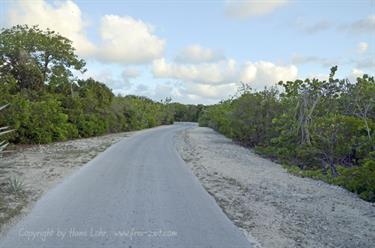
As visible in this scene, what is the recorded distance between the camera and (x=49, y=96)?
2819 centimetres

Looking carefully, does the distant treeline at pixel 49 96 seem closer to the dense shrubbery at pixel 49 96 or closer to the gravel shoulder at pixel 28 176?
the dense shrubbery at pixel 49 96

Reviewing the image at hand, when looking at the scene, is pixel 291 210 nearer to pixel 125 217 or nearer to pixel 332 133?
pixel 125 217

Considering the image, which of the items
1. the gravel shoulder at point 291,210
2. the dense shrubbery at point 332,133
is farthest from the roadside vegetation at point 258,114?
the gravel shoulder at point 291,210

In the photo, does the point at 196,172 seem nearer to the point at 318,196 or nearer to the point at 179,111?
the point at 318,196

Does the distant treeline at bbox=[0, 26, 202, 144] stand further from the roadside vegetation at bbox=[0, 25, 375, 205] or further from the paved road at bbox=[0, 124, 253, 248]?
the paved road at bbox=[0, 124, 253, 248]

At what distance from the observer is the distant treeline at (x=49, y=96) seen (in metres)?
22.5

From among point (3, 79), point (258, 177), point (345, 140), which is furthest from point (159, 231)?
point (3, 79)

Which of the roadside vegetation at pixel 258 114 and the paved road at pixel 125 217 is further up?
the roadside vegetation at pixel 258 114

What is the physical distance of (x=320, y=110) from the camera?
1830 centimetres

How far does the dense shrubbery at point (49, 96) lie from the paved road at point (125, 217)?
12.2 meters

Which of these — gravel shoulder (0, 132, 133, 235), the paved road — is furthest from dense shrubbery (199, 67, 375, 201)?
gravel shoulder (0, 132, 133, 235)

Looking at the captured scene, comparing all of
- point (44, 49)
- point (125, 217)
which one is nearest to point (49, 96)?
point (44, 49)

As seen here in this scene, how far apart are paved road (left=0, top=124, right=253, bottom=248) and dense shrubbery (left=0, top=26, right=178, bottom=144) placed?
39.9 ft

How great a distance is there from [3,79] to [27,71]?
5.60 metres
